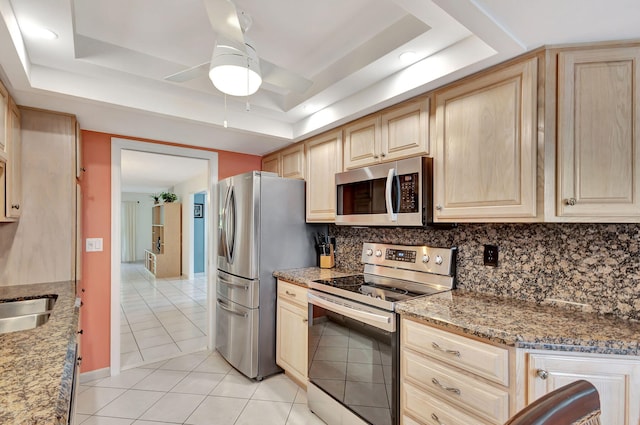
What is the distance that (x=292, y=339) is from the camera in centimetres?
252

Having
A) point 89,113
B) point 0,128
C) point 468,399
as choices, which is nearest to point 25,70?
point 0,128

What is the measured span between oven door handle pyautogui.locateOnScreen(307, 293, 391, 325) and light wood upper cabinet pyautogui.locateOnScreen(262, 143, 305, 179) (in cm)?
125

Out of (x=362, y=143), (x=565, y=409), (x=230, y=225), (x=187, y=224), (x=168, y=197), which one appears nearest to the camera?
(x=565, y=409)

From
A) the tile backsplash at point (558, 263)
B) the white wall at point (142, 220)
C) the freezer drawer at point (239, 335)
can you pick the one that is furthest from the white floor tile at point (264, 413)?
the white wall at point (142, 220)

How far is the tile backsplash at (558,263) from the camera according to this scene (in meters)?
1.47

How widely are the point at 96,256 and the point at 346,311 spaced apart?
227 centimetres

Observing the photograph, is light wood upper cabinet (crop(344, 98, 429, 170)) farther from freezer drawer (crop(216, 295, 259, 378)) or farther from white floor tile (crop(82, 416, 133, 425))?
white floor tile (crop(82, 416, 133, 425))

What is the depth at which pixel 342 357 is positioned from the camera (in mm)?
1998

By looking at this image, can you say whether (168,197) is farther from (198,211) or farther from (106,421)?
(106,421)

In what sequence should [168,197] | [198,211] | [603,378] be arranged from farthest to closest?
[198,211]
[168,197]
[603,378]

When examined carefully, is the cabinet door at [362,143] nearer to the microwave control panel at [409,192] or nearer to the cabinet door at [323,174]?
the cabinet door at [323,174]

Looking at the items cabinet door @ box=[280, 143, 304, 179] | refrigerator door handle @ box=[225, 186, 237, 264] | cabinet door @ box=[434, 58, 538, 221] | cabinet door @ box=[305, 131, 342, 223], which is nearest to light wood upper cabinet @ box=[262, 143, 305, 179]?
cabinet door @ box=[280, 143, 304, 179]

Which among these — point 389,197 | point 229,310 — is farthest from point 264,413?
point 389,197

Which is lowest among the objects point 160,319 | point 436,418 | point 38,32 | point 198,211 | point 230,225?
point 160,319
